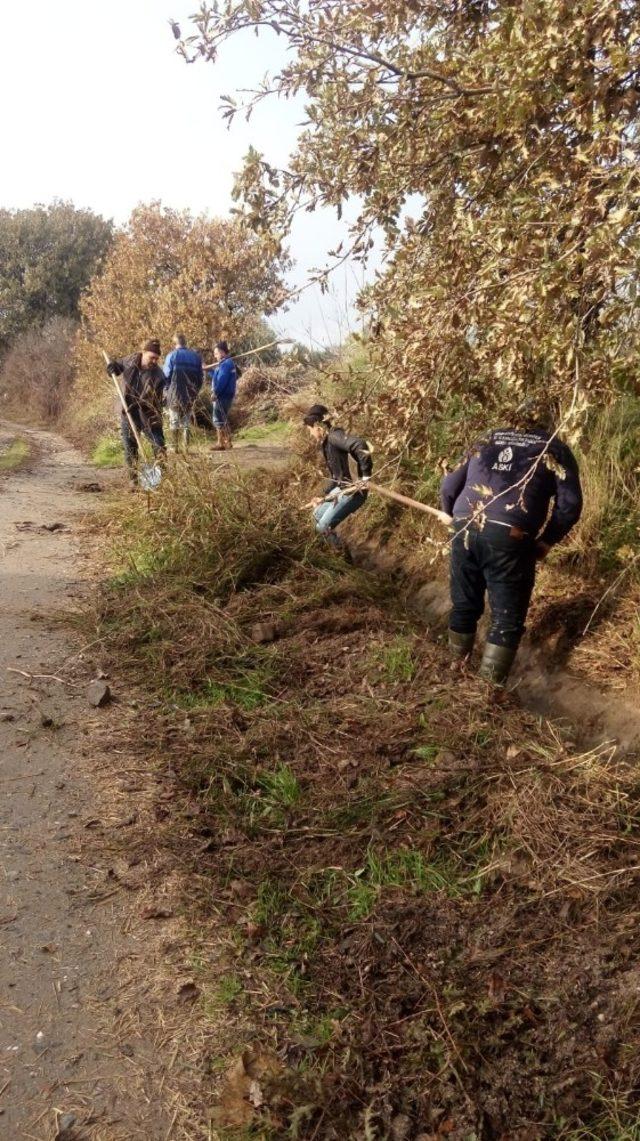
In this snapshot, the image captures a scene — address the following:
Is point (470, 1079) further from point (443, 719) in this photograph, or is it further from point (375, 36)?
point (375, 36)

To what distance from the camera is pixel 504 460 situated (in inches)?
178

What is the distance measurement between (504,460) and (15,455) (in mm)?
11544

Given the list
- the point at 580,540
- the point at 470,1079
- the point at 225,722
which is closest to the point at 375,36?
the point at 580,540

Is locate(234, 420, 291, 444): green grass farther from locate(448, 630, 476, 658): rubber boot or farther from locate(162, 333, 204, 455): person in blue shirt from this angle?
locate(448, 630, 476, 658): rubber boot

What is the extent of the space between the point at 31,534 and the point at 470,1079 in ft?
22.7

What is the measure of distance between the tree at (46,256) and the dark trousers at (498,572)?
26.7 m

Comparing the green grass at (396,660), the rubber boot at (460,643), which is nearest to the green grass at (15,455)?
the green grass at (396,660)

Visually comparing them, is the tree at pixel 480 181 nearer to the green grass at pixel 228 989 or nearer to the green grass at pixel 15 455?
the green grass at pixel 228 989

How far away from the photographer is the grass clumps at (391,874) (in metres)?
2.38

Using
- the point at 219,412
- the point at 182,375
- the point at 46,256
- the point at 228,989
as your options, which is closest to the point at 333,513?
the point at 182,375

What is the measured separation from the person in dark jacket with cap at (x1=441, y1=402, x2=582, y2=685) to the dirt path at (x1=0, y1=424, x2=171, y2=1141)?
7.56 ft

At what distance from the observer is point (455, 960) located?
2.79m

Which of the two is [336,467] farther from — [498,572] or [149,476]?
[498,572]

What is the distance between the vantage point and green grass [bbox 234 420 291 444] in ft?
40.3
